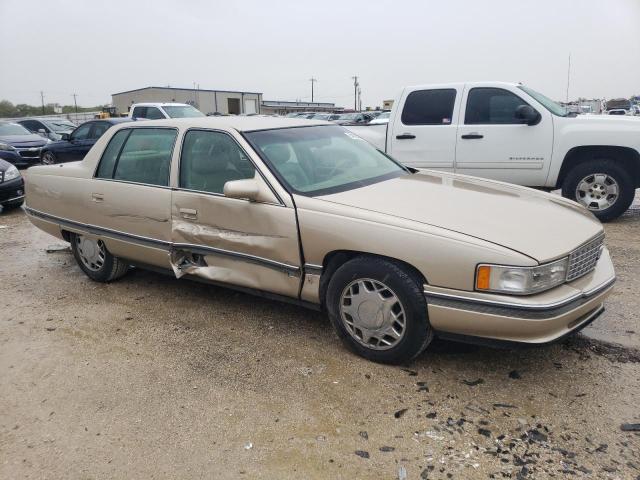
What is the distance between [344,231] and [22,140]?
15307 mm

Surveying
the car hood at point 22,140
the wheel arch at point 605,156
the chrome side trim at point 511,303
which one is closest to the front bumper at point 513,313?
the chrome side trim at point 511,303

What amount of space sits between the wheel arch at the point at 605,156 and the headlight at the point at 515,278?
15.4 feet

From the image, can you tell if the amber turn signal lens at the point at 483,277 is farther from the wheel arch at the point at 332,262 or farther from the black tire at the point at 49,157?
the black tire at the point at 49,157

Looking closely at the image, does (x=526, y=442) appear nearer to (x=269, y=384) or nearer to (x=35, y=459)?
(x=269, y=384)

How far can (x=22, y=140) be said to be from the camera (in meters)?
15.4

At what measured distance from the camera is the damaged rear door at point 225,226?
3.49 m

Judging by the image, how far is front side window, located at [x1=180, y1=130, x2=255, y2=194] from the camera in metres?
3.81

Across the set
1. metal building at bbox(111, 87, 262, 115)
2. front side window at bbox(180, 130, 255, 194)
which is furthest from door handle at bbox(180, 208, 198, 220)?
metal building at bbox(111, 87, 262, 115)

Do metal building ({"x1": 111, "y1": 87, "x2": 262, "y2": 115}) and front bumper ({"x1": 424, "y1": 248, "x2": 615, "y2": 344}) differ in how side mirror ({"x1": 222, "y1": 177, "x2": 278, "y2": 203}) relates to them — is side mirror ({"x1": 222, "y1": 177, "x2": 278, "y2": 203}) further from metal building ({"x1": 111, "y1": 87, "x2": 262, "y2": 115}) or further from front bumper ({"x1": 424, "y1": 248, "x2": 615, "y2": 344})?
metal building ({"x1": 111, "y1": 87, "x2": 262, "y2": 115})

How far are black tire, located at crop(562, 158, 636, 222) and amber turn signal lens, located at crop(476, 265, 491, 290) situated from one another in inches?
188

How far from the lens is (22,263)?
235 inches

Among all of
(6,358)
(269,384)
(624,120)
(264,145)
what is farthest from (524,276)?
(624,120)

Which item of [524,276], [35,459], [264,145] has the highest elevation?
[264,145]

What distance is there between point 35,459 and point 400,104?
6445 mm
